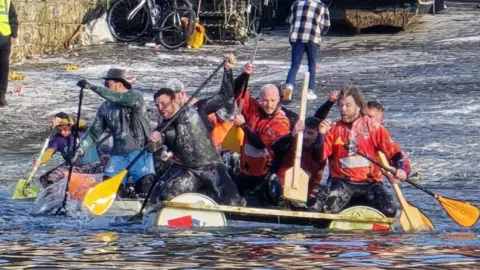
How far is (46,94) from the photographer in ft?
64.7

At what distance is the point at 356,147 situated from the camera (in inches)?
471

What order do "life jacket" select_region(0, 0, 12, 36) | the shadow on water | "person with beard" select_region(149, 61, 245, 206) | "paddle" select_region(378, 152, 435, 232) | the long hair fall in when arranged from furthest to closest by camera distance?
"life jacket" select_region(0, 0, 12, 36) < "person with beard" select_region(149, 61, 245, 206) < the long hair < "paddle" select_region(378, 152, 435, 232) < the shadow on water

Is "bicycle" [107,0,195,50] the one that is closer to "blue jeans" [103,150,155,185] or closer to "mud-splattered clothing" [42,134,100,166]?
"mud-splattered clothing" [42,134,100,166]

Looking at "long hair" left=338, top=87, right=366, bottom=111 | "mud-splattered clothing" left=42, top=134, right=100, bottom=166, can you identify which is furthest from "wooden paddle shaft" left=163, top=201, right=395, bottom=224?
"mud-splattered clothing" left=42, top=134, right=100, bottom=166

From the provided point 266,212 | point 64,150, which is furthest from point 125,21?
point 266,212

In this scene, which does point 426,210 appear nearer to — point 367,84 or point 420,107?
point 420,107

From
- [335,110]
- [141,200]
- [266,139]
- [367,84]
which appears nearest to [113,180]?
[141,200]

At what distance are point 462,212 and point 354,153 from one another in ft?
3.73

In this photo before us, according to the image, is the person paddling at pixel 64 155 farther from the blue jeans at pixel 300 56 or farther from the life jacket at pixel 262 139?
the blue jeans at pixel 300 56

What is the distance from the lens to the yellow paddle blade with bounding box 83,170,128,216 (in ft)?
39.5

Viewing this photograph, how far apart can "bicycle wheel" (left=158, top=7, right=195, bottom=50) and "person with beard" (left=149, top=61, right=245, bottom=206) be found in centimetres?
1109

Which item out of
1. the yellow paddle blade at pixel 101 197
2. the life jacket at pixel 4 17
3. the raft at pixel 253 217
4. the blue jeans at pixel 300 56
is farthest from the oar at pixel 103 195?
the life jacket at pixel 4 17

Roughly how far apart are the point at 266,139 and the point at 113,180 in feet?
5.23

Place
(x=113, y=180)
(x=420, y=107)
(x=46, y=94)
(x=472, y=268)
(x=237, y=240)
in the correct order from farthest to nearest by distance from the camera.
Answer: (x=46, y=94) < (x=420, y=107) < (x=113, y=180) < (x=237, y=240) < (x=472, y=268)
